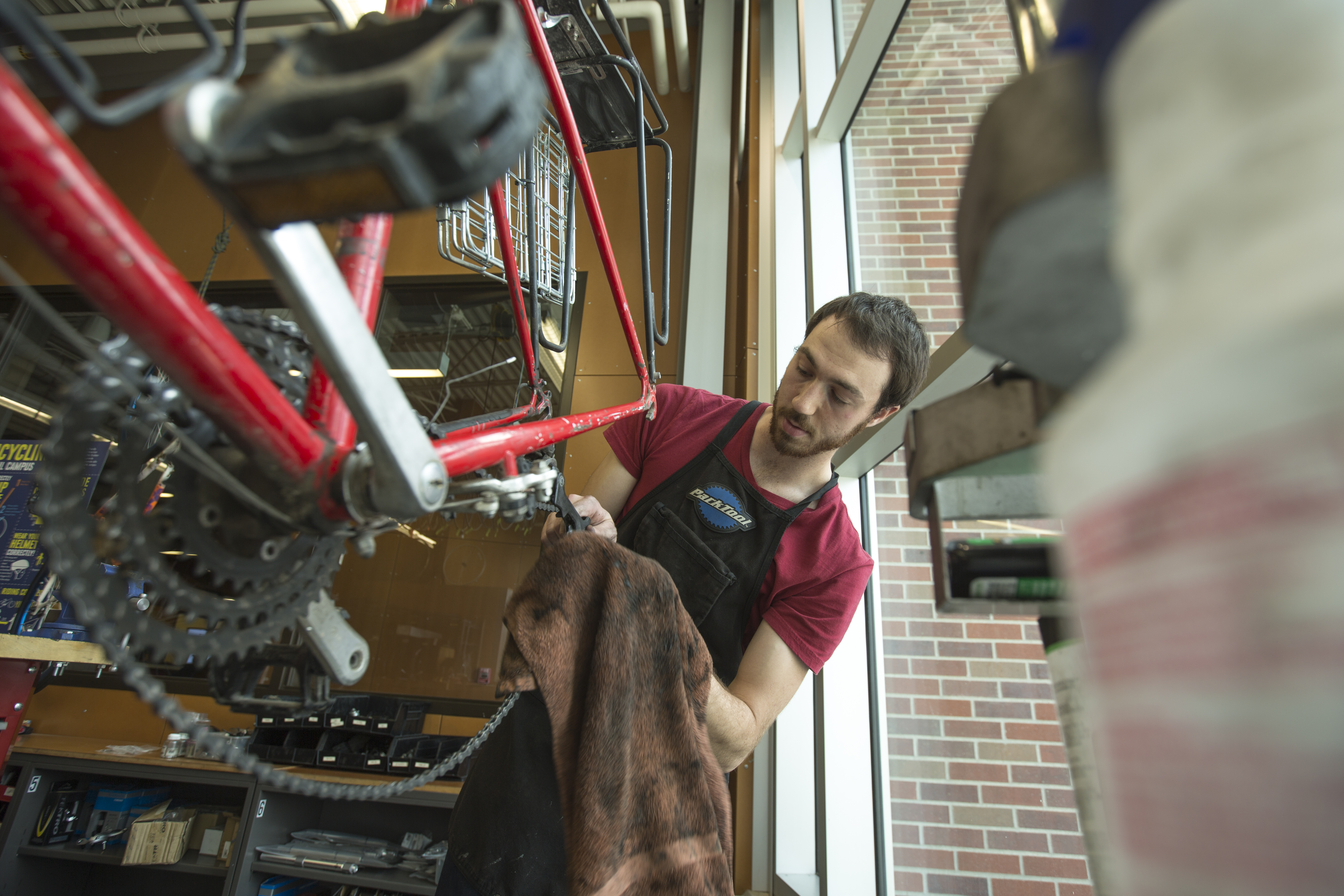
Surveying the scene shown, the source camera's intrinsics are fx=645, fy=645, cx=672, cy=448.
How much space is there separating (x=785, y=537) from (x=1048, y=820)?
0.82m

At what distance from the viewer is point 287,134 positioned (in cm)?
27

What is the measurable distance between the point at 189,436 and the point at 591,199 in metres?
0.65

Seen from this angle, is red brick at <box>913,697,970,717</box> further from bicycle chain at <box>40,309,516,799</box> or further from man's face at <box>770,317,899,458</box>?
bicycle chain at <box>40,309,516,799</box>

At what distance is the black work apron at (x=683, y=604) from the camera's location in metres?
0.94

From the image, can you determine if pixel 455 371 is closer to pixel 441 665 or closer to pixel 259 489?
pixel 441 665

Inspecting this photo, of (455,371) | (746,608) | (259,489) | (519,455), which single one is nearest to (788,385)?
(746,608)

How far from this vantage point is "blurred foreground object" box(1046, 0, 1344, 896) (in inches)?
3.9

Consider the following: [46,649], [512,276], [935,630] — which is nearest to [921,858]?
[935,630]

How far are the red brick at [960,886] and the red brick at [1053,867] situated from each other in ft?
0.32

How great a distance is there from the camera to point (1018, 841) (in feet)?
4.46

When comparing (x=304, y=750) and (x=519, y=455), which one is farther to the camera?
(x=304, y=750)

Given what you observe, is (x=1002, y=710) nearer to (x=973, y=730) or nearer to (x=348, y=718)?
(x=973, y=730)

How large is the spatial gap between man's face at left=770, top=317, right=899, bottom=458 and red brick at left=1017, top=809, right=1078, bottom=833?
865mm

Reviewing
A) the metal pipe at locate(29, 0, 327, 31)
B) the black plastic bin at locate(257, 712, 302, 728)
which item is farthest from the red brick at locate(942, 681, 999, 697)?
the metal pipe at locate(29, 0, 327, 31)
